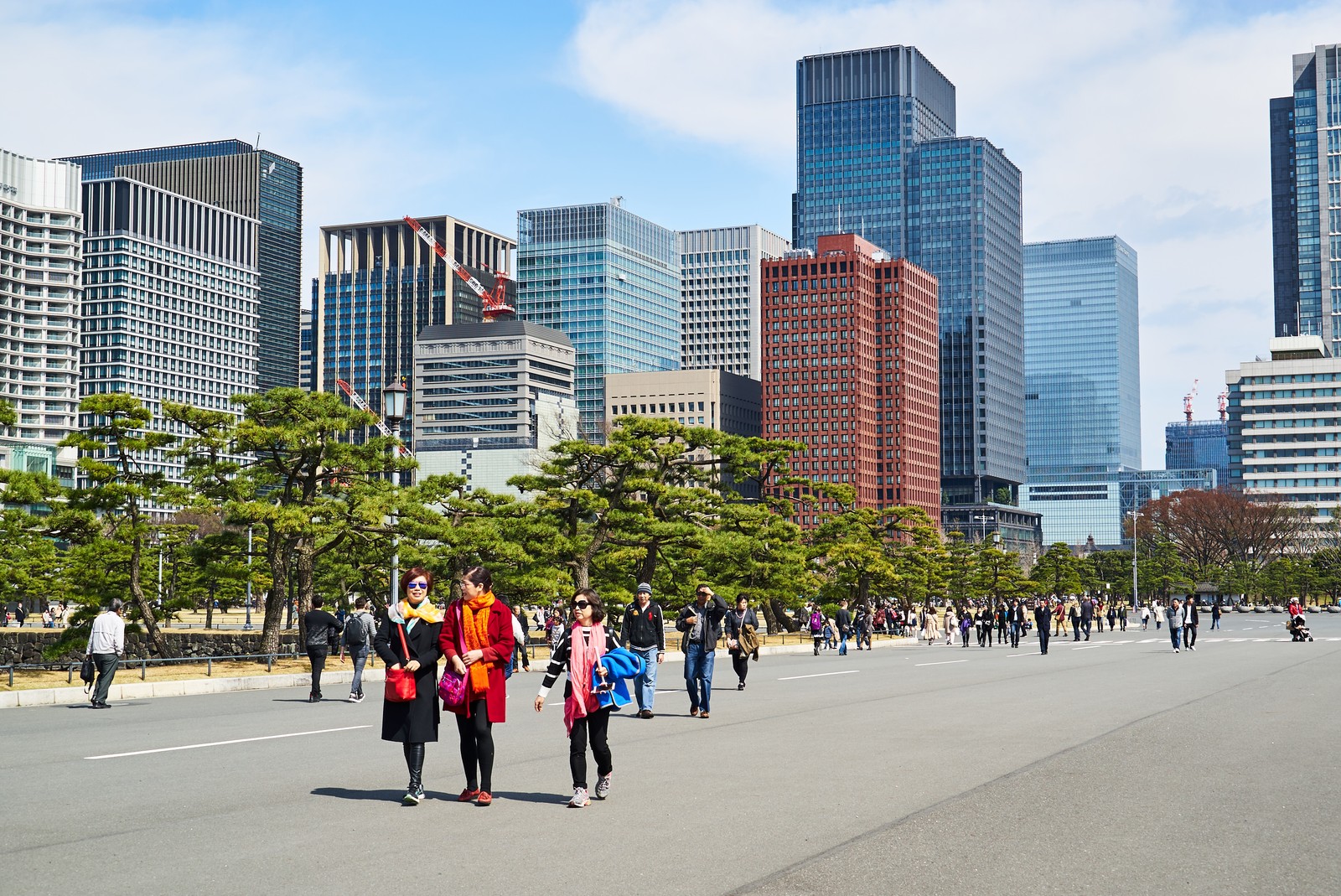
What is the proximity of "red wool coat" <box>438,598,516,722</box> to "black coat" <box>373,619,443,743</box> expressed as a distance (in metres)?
0.13

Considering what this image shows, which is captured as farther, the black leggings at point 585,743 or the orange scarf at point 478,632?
the black leggings at point 585,743

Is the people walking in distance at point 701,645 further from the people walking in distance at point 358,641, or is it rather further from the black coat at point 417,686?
the black coat at point 417,686

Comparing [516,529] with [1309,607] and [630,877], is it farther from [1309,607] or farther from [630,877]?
[1309,607]

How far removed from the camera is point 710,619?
1856 cm

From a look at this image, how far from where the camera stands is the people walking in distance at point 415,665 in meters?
9.58

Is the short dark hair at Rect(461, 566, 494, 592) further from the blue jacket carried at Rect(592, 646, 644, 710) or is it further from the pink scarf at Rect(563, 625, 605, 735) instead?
the blue jacket carried at Rect(592, 646, 644, 710)

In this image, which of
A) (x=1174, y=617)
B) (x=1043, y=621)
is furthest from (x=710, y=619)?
(x=1174, y=617)

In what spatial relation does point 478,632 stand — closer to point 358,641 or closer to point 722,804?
point 722,804

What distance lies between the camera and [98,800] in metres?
9.92

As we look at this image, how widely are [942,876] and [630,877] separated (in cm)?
176

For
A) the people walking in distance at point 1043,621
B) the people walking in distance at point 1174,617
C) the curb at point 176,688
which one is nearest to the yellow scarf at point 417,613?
the curb at point 176,688

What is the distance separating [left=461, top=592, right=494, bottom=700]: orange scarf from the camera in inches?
372

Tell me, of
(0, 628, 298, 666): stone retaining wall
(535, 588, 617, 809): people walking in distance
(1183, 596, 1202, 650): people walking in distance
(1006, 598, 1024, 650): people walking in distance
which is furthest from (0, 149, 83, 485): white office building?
(535, 588, 617, 809): people walking in distance

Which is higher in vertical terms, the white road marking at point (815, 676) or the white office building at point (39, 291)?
the white office building at point (39, 291)
